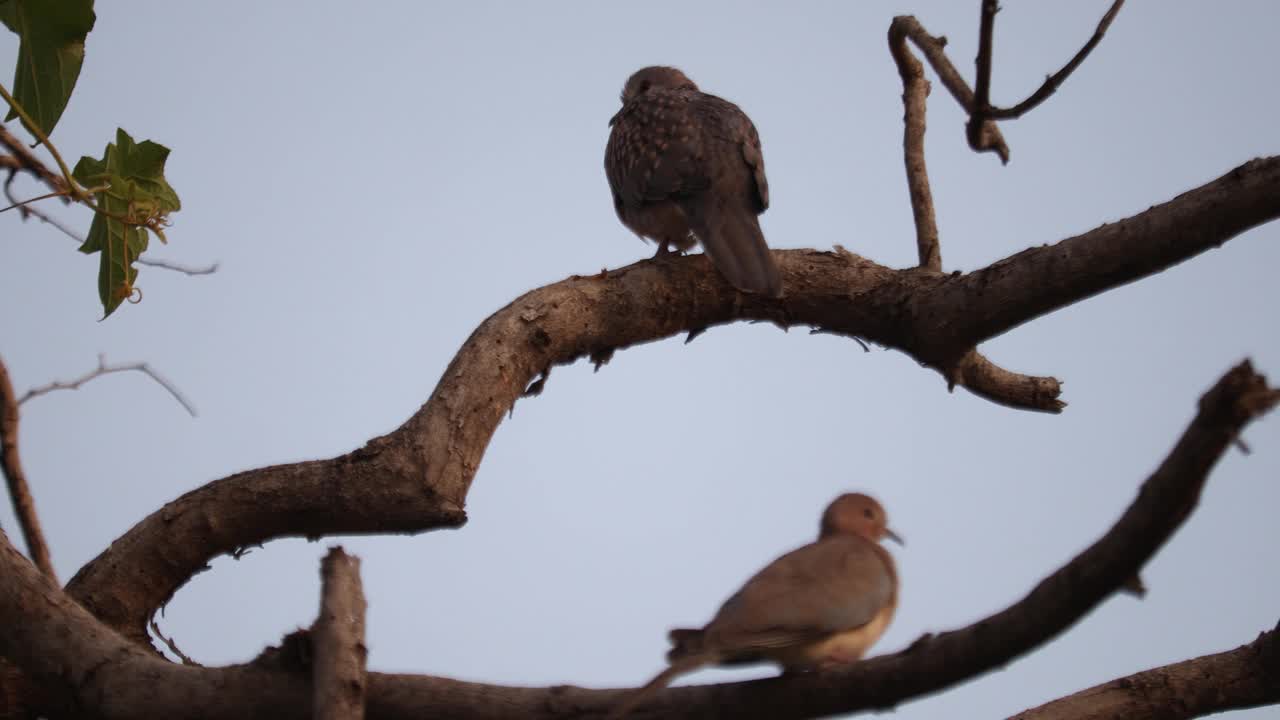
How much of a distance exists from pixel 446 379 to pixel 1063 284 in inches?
68.6

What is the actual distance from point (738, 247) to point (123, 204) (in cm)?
189

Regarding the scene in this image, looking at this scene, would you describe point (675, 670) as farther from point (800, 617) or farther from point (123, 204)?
point (123, 204)

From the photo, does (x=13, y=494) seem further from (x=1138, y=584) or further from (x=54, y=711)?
(x=1138, y=584)

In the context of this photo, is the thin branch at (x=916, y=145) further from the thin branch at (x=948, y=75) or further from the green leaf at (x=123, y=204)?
the green leaf at (x=123, y=204)

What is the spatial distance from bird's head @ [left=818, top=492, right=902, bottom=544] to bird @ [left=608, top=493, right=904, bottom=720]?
1.31 ft

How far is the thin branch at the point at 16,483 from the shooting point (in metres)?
3.49

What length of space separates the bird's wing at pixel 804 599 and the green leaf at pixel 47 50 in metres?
2.19

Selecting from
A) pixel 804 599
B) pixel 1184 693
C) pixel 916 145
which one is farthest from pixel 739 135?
pixel 804 599

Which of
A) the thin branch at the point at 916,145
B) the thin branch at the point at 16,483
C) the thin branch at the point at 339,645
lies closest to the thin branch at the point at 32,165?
the thin branch at the point at 16,483

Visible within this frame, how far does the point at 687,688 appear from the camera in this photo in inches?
87.4

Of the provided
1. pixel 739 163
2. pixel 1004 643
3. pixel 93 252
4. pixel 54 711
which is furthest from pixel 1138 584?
pixel 739 163

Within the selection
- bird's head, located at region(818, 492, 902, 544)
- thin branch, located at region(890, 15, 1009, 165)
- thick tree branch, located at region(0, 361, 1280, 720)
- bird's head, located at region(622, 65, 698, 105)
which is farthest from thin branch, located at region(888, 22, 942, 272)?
thick tree branch, located at region(0, 361, 1280, 720)

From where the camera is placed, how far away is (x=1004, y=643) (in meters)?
1.79

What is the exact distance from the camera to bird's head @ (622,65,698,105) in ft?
21.1
